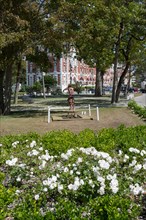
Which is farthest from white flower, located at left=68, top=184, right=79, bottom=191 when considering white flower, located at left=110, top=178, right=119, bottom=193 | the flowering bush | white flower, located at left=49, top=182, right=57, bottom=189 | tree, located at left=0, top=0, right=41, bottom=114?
tree, located at left=0, top=0, right=41, bottom=114

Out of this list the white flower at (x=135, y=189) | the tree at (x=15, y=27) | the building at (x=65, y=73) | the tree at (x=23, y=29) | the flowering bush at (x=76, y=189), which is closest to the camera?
the flowering bush at (x=76, y=189)

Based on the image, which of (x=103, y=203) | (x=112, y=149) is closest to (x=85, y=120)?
(x=112, y=149)

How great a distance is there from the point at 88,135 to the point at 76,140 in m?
0.66

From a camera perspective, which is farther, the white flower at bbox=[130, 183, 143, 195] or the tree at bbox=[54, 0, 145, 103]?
the tree at bbox=[54, 0, 145, 103]

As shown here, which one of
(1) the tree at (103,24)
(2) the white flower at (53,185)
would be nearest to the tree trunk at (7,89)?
(1) the tree at (103,24)

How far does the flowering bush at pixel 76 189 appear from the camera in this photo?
444 centimetres

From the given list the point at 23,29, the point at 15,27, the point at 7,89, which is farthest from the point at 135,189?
the point at 7,89

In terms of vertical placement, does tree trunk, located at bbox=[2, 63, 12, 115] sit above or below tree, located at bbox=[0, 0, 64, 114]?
below

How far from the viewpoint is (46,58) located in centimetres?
2447

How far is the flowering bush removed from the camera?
444 cm

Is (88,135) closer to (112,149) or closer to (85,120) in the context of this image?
(112,149)

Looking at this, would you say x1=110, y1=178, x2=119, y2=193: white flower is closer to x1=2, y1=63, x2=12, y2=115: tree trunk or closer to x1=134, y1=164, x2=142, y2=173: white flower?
x1=134, y1=164, x2=142, y2=173: white flower

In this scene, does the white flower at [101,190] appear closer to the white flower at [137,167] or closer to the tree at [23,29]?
the white flower at [137,167]

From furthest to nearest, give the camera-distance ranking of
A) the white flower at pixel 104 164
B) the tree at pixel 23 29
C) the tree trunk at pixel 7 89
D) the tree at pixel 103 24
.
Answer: the tree trunk at pixel 7 89, the tree at pixel 103 24, the tree at pixel 23 29, the white flower at pixel 104 164
